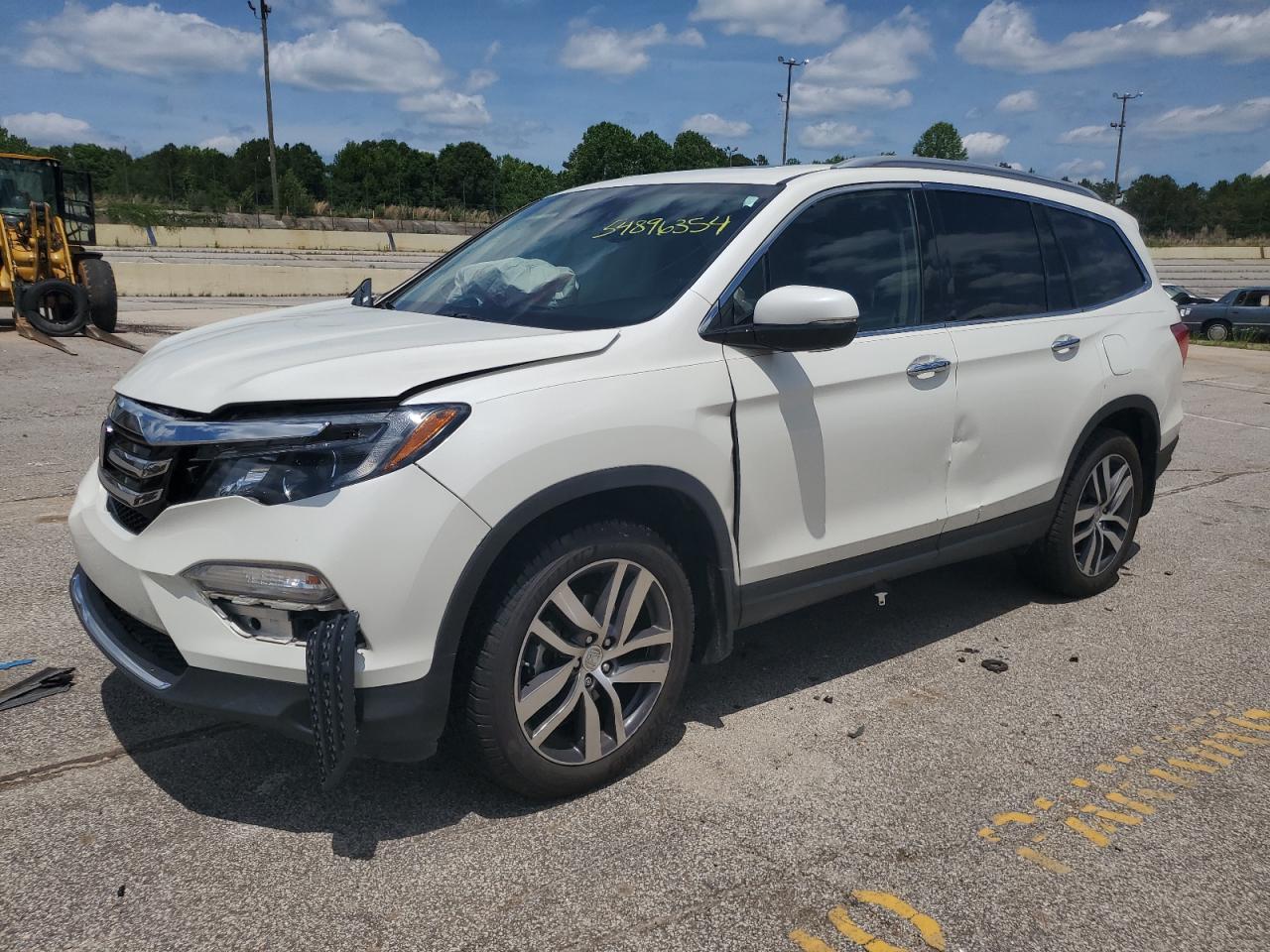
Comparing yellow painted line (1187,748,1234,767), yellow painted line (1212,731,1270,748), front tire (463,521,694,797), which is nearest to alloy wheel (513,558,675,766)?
front tire (463,521,694,797)

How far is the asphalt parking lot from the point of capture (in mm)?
2549

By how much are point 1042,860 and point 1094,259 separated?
312 centimetres

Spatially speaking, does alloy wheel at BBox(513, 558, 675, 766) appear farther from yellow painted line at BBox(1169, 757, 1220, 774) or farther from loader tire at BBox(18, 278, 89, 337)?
loader tire at BBox(18, 278, 89, 337)

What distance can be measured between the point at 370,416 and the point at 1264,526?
609 centimetres

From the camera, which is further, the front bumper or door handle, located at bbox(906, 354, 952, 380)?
door handle, located at bbox(906, 354, 952, 380)

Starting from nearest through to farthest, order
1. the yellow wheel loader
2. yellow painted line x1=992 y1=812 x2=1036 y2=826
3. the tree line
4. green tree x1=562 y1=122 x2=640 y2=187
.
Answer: yellow painted line x1=992 y1=812 x2=1036 y2=826, the yellow wheel loader, the tree line, green tree x1=562 y1=122 x2=640 y2=187

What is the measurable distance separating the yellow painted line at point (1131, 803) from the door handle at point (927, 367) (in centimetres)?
157

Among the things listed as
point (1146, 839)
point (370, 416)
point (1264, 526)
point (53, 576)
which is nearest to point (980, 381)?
point (1146, 839)

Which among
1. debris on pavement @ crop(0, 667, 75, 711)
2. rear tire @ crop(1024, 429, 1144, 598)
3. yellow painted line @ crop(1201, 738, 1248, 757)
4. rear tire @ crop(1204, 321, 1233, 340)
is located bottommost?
rear tire @ crop(1204, 321, 1233, 340)

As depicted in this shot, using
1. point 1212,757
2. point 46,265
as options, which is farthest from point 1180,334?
point 46,265

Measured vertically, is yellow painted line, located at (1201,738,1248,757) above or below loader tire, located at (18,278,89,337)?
below

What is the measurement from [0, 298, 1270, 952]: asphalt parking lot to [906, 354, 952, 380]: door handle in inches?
47.2

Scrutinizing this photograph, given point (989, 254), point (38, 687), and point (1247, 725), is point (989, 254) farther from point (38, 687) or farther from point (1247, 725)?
point (38, 687)

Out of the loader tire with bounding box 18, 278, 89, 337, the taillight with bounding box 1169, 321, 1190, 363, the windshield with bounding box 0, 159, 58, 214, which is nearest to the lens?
the taillight with bounding box 1169, 321, 1190, 363
